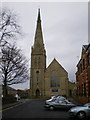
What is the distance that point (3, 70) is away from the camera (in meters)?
43.0

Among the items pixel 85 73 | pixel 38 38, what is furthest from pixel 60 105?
pixel 38 38

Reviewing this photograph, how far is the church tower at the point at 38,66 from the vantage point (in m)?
83.7

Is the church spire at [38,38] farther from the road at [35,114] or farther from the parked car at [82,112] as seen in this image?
the parked car at [82,112]

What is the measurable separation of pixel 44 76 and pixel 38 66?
4.33 metres

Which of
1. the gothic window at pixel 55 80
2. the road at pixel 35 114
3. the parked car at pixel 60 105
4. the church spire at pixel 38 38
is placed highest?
the church spire at pixel 38 38

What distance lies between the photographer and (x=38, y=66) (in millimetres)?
85875

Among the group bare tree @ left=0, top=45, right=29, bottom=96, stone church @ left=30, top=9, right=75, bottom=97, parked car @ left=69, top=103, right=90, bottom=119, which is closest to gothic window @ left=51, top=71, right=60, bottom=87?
stone church @ left=30, top=9, right=75, bottom=97

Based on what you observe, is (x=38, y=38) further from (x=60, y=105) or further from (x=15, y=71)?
(x=60, y=105)

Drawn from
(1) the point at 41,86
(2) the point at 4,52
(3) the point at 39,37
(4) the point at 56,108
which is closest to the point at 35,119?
(4) the point at 56,108

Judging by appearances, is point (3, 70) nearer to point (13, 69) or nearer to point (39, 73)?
point (13, 69)

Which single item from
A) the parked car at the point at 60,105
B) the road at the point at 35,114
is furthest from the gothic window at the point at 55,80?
the road at the point at 35,114

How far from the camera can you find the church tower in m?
83.7

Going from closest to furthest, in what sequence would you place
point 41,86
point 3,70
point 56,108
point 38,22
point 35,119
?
point 35,119 → point 56,108 → point 3,70 → point 41,86 → point 38,22

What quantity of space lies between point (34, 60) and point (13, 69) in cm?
4175
